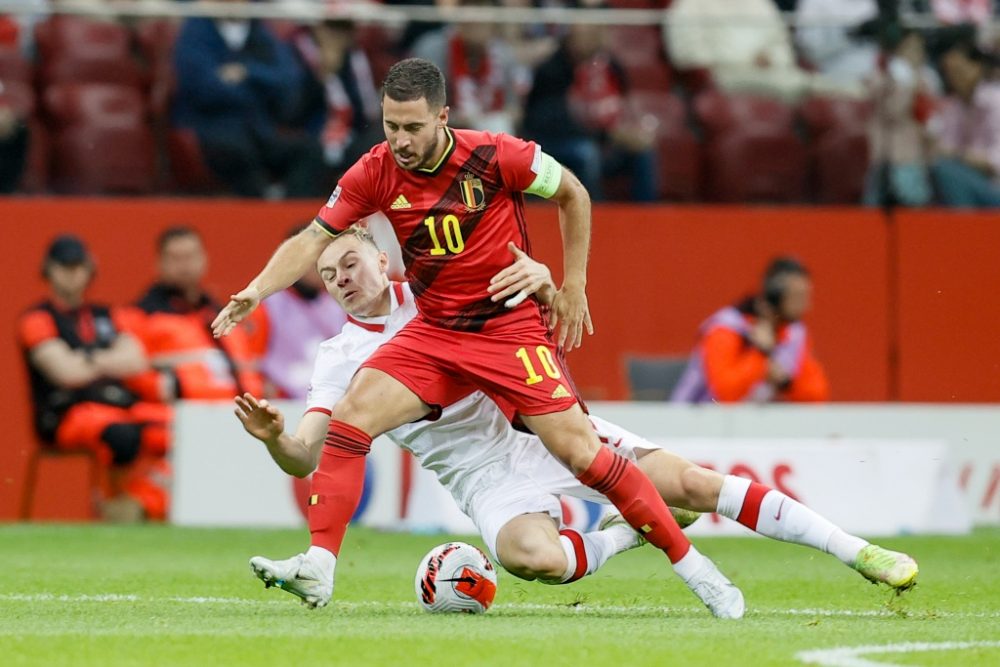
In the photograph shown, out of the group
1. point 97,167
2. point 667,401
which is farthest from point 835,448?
point 97,167

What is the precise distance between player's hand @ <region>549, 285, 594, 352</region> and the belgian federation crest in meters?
0.43

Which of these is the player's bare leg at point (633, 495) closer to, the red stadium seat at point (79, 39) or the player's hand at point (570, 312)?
the player's hand at point (570, 312)

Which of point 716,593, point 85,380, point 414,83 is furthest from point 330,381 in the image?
point 85,380

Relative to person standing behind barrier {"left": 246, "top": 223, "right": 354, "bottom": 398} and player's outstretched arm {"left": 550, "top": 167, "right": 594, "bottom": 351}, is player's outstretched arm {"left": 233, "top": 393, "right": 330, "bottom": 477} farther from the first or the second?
person standing behind barrier {"left": 246, "top": 223, "right": 354, "bottom": 398}

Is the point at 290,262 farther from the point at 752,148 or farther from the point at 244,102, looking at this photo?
the point at 752,148

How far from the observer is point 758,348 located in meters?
12.5

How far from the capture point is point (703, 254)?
13500 millimetres

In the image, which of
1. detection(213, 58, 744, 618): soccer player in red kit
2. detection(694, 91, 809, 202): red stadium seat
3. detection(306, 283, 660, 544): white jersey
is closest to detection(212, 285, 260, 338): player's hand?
detection(213, 58, 744, 618): soccer player in red kit

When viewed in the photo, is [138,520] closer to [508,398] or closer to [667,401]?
[667,401]

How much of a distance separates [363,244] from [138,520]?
550 cm

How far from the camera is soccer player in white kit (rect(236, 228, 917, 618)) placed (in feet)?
21.6

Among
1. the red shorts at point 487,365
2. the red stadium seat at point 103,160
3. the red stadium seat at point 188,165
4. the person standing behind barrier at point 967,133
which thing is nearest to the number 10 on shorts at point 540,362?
the red shorts at point 487,365

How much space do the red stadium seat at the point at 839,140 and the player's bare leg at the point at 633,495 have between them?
23.8ft

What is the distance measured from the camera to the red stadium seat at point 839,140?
13281 millimetres
